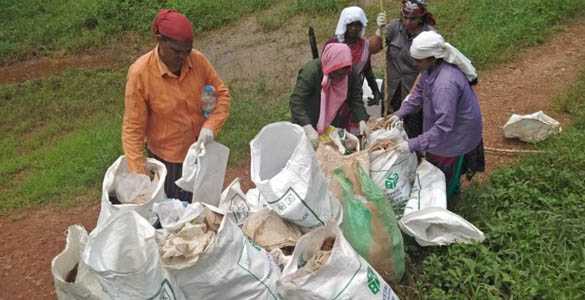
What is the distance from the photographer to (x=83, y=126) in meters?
6.06

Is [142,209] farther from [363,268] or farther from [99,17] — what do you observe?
[99,17]

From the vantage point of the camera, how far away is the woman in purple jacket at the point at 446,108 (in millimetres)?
2814

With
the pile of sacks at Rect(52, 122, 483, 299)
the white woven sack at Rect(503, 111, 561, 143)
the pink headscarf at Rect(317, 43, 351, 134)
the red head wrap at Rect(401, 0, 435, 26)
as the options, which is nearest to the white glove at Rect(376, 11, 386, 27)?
the red head wrap at Rect(401, 0, 435, 26)

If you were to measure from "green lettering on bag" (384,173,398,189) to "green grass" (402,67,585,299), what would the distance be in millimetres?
391

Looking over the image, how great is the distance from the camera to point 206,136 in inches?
105

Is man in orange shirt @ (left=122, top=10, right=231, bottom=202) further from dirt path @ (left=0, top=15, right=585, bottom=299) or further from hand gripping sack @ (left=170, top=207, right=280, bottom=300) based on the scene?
dirt path @ (left=0, top=15, right=585, bottom=299)

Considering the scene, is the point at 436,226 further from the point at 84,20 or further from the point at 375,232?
the point at 84,20

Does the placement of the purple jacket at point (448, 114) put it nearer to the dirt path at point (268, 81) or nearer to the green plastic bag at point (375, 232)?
the green plastic bag at point (375, 232)

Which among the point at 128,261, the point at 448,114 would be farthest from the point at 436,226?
the point at 128,261

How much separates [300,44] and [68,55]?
13.1 feet

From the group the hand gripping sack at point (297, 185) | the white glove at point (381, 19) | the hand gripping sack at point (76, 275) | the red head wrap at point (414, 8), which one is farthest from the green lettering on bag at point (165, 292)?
the white glove at point (381, 19)

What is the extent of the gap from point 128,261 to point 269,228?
2.40 feet

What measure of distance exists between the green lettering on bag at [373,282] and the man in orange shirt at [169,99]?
1131 millimetres

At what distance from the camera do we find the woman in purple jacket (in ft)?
9.23
